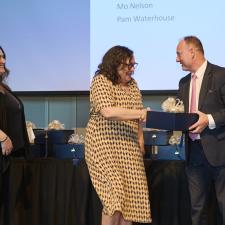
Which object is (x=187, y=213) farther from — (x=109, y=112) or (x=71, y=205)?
(x=109, y=112)

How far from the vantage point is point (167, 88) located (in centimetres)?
471

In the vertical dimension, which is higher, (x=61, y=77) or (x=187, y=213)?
(x=61, y=77)

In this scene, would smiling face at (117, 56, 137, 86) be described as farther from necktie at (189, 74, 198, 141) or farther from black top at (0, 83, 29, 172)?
black top at (0, 83, 29, 172)

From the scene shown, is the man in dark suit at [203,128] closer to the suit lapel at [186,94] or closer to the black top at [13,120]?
the suit lapel at [186,94]

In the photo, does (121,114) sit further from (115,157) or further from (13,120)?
(13,120)

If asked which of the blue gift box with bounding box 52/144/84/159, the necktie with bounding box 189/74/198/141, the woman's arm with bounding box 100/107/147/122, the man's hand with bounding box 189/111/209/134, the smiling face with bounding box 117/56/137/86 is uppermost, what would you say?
the smiling face with bounding box 117/56/137/86

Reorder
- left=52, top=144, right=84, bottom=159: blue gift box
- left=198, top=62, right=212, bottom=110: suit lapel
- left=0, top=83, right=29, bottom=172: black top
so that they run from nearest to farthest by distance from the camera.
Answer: left=198, top=62, right=212, bottom=110: suit lapel → left=0, top=83, right=29, bottom=172: black top → left=52, top=144, right=84, bottom=159: blue gift box

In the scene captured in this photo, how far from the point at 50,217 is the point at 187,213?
1.01 meters

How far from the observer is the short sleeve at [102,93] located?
10.3ft

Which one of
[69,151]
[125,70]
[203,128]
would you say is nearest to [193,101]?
[203,128]

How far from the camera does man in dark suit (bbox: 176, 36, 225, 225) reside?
3297mm

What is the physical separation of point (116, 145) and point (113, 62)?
491 millimetres

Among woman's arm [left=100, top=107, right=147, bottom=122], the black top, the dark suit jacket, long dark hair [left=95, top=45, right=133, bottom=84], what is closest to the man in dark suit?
the dark suit jacket

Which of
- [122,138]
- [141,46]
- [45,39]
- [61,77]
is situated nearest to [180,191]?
[122,138]
